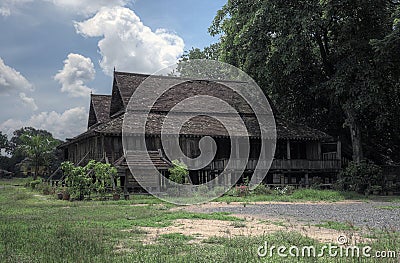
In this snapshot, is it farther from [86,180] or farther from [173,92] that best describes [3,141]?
[86,180]

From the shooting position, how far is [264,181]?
98.5 feet

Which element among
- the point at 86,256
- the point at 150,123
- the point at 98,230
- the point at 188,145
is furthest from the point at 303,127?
the point at 86,256

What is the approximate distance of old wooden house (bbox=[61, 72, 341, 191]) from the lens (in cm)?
2681

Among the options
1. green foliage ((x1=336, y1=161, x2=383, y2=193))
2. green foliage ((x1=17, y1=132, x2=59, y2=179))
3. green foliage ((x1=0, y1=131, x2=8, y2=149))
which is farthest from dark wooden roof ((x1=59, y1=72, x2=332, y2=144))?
green foliage ((x1=0, y1=131, x2=8, y2=149))

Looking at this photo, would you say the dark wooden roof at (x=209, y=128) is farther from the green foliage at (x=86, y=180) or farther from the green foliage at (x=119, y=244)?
the green foliage at (x=119, y=244)

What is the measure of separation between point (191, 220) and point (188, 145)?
1614 cm

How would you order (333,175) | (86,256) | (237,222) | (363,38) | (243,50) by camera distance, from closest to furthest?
(86,256), (237,222), (363,38), (243,50), (333,175)

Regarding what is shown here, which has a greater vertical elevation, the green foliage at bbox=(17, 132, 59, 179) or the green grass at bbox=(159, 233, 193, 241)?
the green foliage at bbox=(17, 132, 59, 179)

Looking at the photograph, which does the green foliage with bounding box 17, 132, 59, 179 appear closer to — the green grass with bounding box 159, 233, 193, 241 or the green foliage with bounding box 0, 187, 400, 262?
the green foliage with bounding box 0, 187, 400, 262

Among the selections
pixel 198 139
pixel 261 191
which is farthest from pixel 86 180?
pixel 198 139

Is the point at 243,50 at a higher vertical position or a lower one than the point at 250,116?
higher

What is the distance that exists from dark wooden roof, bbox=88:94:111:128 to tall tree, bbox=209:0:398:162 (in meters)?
10.6

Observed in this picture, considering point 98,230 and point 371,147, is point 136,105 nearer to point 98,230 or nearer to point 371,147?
point 371,147

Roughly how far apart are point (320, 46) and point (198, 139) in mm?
10238
